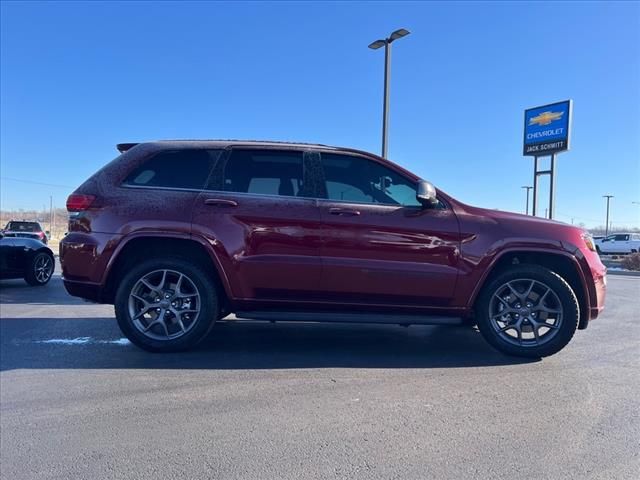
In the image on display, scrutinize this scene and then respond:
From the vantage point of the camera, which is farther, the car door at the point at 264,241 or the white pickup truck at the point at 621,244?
the white pickup truck at the point at 621,244

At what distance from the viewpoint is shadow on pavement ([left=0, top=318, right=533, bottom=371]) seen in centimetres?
432

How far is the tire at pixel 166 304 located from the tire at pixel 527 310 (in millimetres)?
2574

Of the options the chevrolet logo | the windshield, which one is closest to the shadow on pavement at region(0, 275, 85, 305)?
the windshield

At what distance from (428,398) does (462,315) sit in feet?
3.74

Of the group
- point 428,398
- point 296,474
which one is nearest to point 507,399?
point 428,398

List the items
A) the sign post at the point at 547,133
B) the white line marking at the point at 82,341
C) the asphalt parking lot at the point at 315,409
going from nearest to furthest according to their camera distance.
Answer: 1. the asphalt parking lot at the point at 315,409
2. the white line marking at the point at 82,341
3. the sign post at the point at 547,133

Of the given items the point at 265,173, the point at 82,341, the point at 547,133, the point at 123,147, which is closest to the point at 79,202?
the point at 123,147

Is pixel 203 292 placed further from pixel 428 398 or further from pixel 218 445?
pixel 428 398

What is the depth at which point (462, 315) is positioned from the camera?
4430 mm

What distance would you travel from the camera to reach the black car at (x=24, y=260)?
9.11 meters

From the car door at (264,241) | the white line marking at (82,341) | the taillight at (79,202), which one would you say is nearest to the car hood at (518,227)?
the car door at (264,241)

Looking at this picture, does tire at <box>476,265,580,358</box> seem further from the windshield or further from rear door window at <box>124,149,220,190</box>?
the windshield

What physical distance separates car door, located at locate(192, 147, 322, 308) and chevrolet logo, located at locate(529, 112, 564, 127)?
823 inches

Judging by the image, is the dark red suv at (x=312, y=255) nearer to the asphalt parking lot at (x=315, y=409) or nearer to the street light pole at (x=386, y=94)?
the asphalt parking lot at (x=315, y=409)
